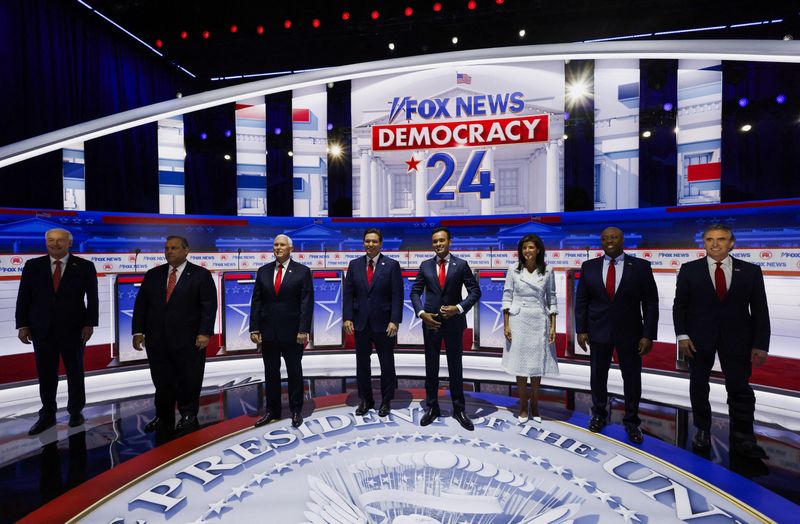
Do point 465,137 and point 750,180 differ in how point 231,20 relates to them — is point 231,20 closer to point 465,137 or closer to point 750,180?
point 465,137

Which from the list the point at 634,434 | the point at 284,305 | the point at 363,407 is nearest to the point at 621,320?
the point at 634,434

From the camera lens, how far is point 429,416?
3297mm

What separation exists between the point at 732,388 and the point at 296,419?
341 cm

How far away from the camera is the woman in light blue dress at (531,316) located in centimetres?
321

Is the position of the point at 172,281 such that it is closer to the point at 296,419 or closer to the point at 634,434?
the point at 296,419

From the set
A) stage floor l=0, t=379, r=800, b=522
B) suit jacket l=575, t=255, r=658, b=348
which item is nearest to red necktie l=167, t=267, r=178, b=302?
stage floor l=0, t=379, r=800, b=522

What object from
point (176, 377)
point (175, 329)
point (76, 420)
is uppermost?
point (175, 329)

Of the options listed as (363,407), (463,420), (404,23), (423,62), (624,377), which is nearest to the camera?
(423,62)

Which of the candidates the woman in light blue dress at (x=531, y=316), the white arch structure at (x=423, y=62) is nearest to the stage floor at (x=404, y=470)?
the woman in light blue dress at (x=531, y=316)

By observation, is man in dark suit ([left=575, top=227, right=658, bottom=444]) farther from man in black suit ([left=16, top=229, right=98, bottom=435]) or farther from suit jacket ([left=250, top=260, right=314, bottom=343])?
man in black suit ([left=16, top=229, right=98, bottom=435])

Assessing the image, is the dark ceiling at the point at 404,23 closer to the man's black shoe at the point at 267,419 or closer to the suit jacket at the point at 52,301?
the suit jacket at the point at 52,301

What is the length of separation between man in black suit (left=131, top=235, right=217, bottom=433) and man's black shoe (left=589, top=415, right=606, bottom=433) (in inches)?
130

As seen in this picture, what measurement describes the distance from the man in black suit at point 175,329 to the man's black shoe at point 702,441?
3.96 m

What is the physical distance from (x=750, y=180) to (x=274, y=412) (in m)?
5.66
